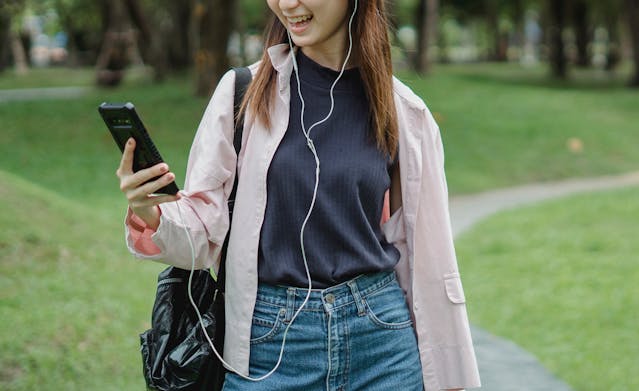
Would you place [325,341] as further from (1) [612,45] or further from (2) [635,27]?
(1) [612,45]

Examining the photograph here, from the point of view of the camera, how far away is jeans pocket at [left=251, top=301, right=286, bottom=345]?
2.24m

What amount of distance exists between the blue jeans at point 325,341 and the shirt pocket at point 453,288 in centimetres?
20

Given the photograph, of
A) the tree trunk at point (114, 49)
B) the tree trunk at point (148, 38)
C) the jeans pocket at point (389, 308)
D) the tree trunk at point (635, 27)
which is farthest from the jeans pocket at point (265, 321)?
the tree trunk at point (148, 38)

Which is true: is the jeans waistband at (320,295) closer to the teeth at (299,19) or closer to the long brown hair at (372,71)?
the long brown hair at (372,71)

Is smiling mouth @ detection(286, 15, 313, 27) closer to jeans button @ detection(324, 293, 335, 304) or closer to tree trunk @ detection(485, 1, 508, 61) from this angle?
jeans button @ detection(324, 293, 335, 304)

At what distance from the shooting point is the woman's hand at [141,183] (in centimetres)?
202

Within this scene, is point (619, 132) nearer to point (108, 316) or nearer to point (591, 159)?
point (591, 159)

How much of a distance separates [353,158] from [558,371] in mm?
3454

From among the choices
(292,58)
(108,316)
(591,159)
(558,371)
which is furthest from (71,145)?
(292,58)

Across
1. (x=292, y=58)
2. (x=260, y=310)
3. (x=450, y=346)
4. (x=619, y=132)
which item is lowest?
(x=619, y=132)

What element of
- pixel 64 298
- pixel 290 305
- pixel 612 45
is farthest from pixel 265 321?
pixel 612 45

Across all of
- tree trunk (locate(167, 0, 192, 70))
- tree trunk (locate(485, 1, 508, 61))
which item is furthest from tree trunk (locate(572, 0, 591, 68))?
tree trunk (locate(167, 0, 192, 70))

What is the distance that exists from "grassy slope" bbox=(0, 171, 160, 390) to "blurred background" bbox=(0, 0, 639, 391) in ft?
0.04

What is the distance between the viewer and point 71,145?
1366cm
